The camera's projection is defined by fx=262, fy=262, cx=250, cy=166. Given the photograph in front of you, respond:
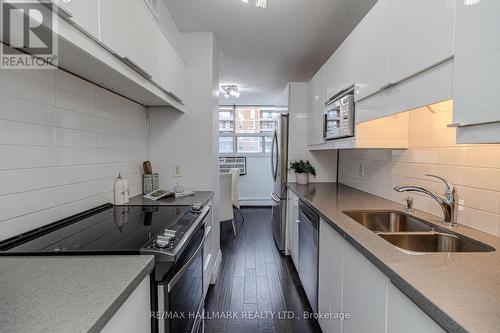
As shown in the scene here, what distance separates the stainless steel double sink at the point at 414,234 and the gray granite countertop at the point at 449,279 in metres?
0.04

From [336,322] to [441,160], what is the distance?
1079mm

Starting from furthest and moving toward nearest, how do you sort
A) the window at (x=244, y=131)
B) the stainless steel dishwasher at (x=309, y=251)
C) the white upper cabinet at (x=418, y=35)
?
1. the window at (x=244, y=131)
2. the stainless steel dishwasher at (x=309, y=251)
3. the white upper cabinet at (x=418, y=35)

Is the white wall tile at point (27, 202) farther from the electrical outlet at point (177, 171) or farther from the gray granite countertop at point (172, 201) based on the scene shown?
the electrical outlet at point (177, 171)

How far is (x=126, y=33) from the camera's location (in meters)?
1.16

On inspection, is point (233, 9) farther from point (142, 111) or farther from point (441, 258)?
point (441, 258)

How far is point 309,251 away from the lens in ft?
6.76

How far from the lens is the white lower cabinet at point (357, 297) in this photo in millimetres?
810

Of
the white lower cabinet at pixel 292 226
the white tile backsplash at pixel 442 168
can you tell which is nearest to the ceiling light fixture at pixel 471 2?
the white tile backsplash at pixel 442 168

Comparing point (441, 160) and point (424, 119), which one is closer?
point (441, 160)

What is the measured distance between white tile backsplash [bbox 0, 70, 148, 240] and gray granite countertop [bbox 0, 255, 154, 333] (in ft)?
1.01

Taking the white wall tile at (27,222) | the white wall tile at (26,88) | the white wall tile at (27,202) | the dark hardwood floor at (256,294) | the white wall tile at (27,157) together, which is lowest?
the dark hardwood floor at (256,294)

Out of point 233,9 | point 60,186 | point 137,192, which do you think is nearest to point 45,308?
point 60,186

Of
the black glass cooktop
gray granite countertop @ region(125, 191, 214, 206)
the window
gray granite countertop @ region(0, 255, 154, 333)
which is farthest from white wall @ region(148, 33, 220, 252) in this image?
the window

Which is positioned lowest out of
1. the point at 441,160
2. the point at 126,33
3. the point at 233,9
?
the point at 441,160
